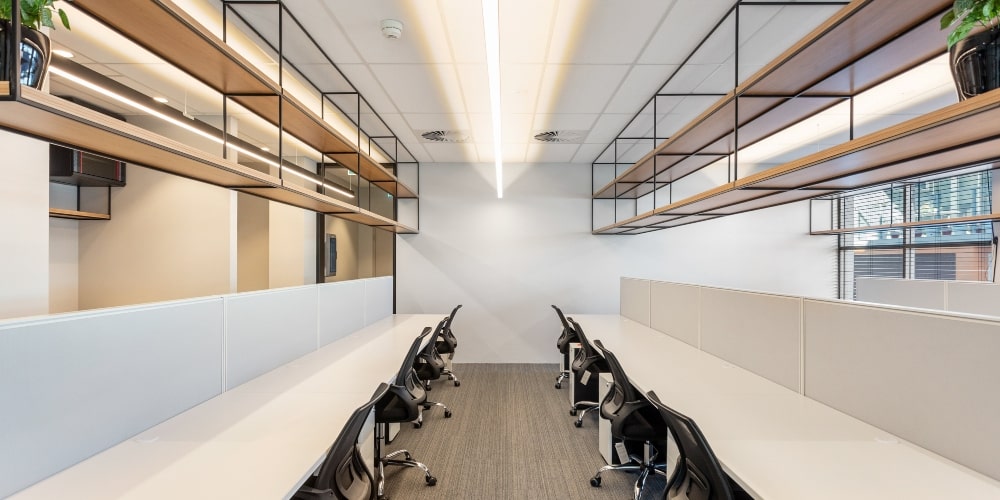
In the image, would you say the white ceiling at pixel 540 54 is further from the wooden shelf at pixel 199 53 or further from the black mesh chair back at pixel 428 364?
the black mesh chair back at pixel 428 364

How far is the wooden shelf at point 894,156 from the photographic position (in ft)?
3.52

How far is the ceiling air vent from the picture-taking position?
420 centimetres

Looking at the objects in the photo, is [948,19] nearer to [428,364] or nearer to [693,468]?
[693,468]

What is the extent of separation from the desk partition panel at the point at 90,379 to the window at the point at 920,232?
516 centimetres

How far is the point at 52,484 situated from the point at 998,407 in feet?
8.77

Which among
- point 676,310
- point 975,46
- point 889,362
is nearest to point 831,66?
point 975,46

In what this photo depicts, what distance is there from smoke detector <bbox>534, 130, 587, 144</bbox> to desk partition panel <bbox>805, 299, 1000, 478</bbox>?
276 centimetres

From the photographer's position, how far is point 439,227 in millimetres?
5449

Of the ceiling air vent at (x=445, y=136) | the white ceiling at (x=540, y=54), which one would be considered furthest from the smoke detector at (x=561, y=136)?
the ceiling air vent at (x=445, y=136)

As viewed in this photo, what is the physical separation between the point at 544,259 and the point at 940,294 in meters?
3.61

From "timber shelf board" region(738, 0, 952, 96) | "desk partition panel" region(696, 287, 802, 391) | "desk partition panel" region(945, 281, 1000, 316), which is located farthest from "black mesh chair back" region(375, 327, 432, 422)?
"desk partition panel" region(945, 281, 1000, 316)

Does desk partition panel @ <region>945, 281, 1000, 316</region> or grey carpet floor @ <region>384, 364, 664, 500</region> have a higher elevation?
desk partition panel @ <region>945, 281, 1000, 316</region>

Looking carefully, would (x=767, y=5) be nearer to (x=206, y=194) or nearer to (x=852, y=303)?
(x=852, y=303)

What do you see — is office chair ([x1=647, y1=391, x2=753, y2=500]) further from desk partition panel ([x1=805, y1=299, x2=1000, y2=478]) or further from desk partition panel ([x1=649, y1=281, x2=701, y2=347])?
desk partition panel ([x1=649, y1=281, x2=701, y2=347])
